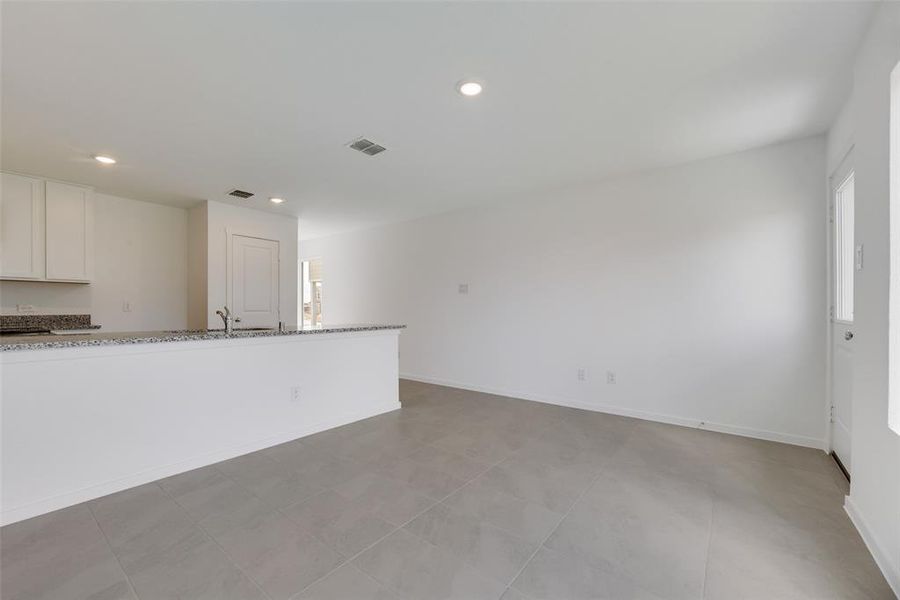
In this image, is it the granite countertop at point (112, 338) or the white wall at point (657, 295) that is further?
the white wall at point (657, 295)

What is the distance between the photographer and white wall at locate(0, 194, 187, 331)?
408 centimetres

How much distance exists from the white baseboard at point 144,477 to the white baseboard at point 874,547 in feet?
11.6

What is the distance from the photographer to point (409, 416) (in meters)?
3.83

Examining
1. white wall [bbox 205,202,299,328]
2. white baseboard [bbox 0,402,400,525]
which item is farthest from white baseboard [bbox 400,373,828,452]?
white wall [bbox 205,202,299,328]

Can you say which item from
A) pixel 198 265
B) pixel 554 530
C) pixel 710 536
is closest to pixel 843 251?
pixel 710 536

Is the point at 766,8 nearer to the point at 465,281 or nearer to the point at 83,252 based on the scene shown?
the point at 465,281

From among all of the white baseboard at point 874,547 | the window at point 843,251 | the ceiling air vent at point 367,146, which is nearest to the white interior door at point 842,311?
the window at point 843,251

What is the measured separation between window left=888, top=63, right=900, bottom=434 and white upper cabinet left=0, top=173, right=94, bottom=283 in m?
6.36

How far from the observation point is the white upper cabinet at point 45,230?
11.5ft

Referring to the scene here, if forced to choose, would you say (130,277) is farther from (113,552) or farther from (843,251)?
(843,251)

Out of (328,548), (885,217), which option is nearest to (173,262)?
(328,548)

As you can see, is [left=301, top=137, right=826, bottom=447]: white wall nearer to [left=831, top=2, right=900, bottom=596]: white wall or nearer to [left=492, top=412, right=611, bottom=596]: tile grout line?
[left=831, top=2, right=900, bottom=596]: white wall

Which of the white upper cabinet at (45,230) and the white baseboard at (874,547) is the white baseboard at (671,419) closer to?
the white baseboard at (874,547)

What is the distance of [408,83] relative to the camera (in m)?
2.23
